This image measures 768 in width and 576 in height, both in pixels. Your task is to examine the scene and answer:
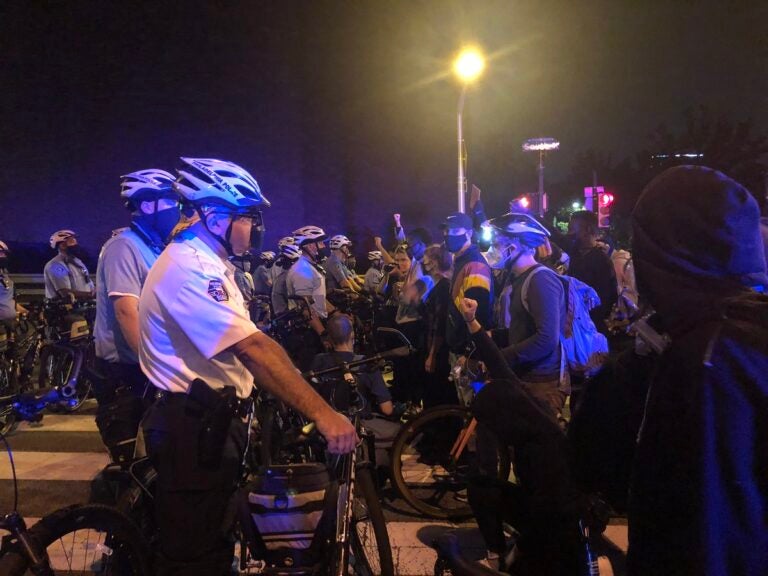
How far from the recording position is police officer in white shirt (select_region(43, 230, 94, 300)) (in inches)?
376

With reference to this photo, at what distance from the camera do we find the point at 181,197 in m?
2.74

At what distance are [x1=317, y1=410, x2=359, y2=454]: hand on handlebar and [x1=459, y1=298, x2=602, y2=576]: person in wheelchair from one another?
513mm

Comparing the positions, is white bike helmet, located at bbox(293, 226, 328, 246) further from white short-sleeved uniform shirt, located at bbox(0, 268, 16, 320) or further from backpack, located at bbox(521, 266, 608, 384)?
backpack, located at bbox(521, 266, 608, 384)

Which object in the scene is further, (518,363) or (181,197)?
(518,363)

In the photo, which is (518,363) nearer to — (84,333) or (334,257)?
(84,333)

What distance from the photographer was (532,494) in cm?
218

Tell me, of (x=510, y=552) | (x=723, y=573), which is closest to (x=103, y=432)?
(x=510, y=552)

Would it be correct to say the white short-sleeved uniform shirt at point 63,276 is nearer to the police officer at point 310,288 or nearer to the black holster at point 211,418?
the police officer at point 310,288

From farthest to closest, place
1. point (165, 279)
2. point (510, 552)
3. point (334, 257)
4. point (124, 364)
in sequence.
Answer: point (334, 257) < point (124, 364) < point (165, 279) < point (510, 552)

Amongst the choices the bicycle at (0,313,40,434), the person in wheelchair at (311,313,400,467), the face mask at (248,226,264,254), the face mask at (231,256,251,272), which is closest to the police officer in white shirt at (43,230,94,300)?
the bicycle at (0,313,40,434)

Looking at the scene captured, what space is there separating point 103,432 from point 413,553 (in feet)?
7.45

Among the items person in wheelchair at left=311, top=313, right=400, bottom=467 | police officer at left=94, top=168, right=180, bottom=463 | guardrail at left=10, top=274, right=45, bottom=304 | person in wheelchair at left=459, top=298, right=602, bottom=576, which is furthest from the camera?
guardrail at left=10, top=274, right=45, bottom=304

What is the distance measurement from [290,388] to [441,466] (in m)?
3.39

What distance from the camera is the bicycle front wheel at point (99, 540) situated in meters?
2.75
